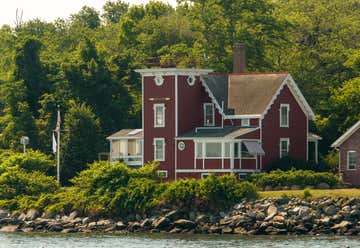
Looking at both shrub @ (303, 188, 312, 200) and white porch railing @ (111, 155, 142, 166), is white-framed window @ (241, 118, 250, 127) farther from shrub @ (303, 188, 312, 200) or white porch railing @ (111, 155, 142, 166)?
shrub @ (303, 188, 312, 200)

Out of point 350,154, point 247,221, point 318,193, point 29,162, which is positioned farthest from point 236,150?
point 29,162

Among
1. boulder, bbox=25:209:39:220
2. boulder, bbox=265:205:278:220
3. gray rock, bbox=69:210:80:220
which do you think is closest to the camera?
boulder, bbox=265:205:278:220

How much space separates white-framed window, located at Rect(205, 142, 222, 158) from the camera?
83.8 metres

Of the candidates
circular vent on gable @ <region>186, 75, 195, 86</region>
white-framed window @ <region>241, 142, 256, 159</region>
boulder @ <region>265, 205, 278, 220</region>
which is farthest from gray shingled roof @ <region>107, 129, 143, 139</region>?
boulder @ <region>265, 205, 278, 220</region>

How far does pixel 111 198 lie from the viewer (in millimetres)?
78250

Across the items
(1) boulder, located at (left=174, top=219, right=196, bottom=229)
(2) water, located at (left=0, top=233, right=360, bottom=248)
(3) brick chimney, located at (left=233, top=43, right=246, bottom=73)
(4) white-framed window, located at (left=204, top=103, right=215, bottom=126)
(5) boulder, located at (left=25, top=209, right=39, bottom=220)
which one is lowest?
(2) water, located at (left=0, top=233, right=360, bottom=248)

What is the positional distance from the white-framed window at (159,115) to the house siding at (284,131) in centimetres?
583

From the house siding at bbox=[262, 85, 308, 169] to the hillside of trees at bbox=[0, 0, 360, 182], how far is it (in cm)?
370

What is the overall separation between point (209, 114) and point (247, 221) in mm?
15220

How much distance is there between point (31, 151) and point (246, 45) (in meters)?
17.6

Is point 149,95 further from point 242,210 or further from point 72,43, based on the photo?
point 72,43

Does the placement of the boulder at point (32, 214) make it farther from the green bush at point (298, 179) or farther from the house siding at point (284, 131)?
the house siding at point (284, 131)

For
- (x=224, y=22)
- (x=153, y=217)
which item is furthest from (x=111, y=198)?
(x=224, y=22)

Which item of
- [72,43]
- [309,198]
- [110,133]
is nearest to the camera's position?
[309,198]
